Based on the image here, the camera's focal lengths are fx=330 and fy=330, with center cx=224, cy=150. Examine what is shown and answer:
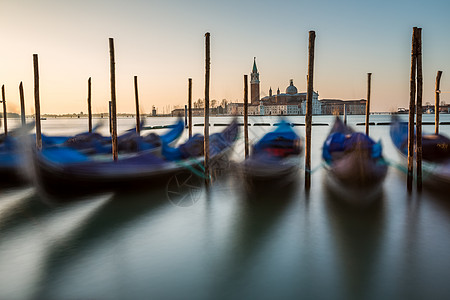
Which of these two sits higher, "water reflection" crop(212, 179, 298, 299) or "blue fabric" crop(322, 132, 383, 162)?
"blue fabric" crop(322, 132, 383, 162)

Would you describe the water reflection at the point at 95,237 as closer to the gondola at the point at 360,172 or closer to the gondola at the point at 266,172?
the gondola at the point at 266,172

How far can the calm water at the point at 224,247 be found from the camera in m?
3.39

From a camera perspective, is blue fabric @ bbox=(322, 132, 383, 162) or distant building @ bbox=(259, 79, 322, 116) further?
distant building @ bbox=(259, 79, 322, 116)

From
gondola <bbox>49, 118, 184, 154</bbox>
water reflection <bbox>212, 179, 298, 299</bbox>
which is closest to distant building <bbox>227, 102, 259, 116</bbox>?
gondola <bbox>49, 118, 184, 154</bbox>

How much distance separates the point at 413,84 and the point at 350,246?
379 centimetres

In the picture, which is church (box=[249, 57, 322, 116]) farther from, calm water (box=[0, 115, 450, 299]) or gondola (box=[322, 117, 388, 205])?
calm water (box=[0, 115, 450, 299])

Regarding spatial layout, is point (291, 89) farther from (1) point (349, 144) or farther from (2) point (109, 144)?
(1) point (349, 144)

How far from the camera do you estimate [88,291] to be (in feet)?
10.9

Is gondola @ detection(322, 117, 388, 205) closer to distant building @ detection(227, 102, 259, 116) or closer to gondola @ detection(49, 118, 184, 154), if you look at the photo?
gondola @ detection(49, 118, 184, 154)

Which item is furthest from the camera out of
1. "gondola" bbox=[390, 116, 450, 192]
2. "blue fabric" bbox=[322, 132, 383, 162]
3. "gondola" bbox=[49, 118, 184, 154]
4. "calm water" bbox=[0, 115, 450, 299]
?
"gondola" bbox=[49, 118, 184, 154]

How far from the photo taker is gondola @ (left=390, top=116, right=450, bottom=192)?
7.65 metres

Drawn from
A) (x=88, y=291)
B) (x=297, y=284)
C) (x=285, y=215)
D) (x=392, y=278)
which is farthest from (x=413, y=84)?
(x=88, y=291)

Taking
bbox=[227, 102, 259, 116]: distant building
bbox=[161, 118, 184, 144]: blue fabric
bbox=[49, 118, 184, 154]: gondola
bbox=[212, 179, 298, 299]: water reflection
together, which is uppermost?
bbox=[227, 102, 259, 116]: distant building

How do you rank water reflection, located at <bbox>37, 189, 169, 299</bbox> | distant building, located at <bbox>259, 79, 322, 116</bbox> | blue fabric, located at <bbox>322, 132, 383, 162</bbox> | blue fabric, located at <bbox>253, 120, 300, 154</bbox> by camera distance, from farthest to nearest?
distant building, located at <bbox>259, 79, 322, 116</bbox> < blue fabric, located at <bbox>253, 120, 300, 154</bbox> < blue fabric, located at <bbox>322, 132, 383, 162</bbox> < water reflection, located at <bbox>37, 189, 169, 299</bbox>
